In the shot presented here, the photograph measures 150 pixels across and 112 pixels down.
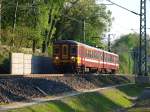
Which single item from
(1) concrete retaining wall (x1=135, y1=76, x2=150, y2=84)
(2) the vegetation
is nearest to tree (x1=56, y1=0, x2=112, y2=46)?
(2) the vegetation

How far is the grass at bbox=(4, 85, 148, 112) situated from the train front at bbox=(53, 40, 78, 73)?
5499mm

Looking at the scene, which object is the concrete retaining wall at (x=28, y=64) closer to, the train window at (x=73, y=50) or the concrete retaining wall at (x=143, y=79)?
the train window at (x=73, y=50)

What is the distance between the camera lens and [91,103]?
3097 cm

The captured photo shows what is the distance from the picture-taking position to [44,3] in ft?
231

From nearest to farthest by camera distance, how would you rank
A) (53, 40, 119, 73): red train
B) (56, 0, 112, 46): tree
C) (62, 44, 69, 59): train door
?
1. (53, 40, 119, 73): red train
2. (62, 44, 69, 59): train door
3. (56, 0, 112, 46): tree

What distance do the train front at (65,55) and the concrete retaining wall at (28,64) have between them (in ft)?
9.27

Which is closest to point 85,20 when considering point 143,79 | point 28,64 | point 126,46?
point 28,64

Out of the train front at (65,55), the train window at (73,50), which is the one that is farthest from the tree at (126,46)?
the train window at (73,50)

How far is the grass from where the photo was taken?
934 inches

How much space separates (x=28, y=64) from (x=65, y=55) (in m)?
4.58

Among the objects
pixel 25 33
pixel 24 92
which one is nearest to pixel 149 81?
pixel 25 33

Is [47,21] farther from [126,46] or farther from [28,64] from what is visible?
[126,46]

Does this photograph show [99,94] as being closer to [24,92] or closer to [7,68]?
[24,92]

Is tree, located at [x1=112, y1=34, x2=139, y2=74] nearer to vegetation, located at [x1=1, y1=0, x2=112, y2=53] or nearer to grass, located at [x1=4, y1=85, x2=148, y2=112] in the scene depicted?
vegetation, located at [x1=1, y1=0, x2=112, y2=53]
